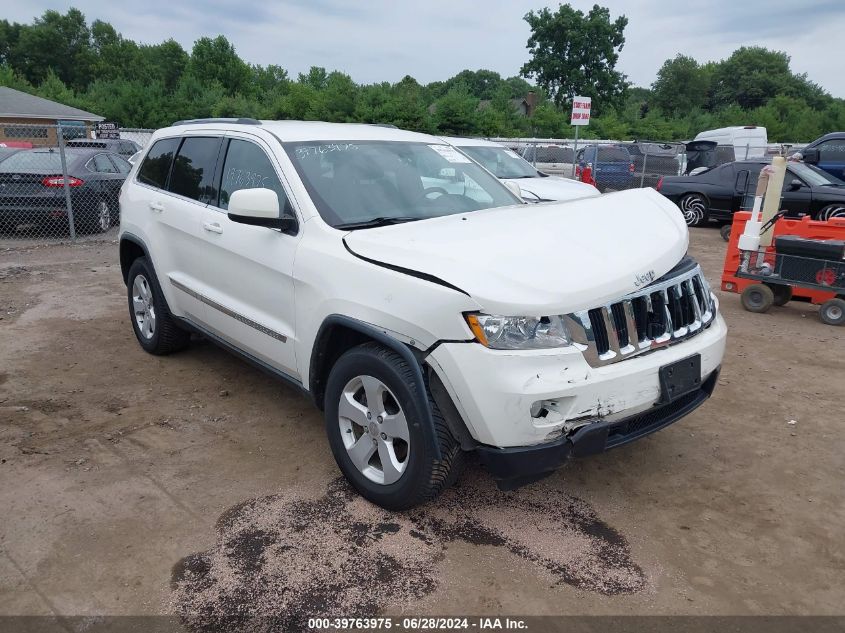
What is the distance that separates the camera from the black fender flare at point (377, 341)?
284 centimetres

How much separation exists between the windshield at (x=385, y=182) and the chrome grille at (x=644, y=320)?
1.28 meters

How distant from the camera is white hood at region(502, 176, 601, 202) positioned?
9.73 m

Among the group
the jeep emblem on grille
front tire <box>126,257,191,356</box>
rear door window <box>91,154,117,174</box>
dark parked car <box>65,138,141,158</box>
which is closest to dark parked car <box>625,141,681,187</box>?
rear door window <box>91,154,117,174</box>

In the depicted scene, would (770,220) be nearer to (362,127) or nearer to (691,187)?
(362,127)

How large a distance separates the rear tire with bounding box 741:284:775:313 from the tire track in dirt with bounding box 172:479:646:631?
4.99 m

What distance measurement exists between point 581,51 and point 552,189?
172 ft

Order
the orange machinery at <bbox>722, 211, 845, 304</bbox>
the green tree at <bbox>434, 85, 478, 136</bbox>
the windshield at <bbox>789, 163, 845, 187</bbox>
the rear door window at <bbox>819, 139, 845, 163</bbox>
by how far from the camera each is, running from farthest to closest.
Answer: the green tree at <bbox>434, 85, 478, 136</bbox>
the rear door window at <bbox>819, 139, 845, 163</bbox>
the windshield at <bbox>789, 163, 845, 187</bbox>
the orange machinery at <bbox>722, 211, 845, 304</bbox>

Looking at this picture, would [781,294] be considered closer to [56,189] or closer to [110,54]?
[56,189]

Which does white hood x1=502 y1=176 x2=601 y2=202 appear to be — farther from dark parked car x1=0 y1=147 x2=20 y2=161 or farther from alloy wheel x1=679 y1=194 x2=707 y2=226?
dark parked car x1=0 y1=147 x2=20 y2=161

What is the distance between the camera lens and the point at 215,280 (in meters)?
4.27

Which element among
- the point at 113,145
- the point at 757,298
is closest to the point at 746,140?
the point at 757,298

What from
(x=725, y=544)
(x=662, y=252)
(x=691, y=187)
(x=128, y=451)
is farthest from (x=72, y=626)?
(x=691, y=187)

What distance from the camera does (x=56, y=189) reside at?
1109 centimetres

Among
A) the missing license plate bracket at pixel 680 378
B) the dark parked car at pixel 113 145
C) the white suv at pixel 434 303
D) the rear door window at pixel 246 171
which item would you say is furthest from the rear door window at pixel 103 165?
the missing license plate bracket at pixel 680 378
